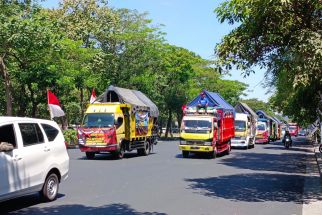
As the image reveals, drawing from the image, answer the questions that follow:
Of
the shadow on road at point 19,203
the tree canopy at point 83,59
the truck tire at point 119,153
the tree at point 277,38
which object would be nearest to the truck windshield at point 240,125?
the tree canopy at point 83,59

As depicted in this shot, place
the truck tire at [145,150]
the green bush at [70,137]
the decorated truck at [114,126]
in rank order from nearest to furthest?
the decorated truck at [114,126] < the truck tire at [145,150] < the green bush at [70,137]

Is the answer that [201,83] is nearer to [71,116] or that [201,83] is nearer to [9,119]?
[71,116]

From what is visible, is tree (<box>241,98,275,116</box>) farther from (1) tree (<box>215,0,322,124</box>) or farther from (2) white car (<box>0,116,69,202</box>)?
(2) white car (<box>0,116,69,202</box>)

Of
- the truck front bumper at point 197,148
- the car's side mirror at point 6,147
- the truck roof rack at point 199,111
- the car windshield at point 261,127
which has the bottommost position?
the truck front bumper at point 197,148

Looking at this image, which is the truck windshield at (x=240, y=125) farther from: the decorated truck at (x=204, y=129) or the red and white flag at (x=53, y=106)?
the red and white flag at (x=53, y=106)

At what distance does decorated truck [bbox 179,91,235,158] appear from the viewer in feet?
84.9

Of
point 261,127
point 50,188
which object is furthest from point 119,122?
point 261,127

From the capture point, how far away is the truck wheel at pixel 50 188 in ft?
34.6

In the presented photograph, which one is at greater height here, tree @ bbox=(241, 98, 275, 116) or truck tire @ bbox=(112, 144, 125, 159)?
tree @ bbox=(241, 98, 275, 116)

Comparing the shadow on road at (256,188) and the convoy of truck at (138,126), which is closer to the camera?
the shadow on road at (256,188)

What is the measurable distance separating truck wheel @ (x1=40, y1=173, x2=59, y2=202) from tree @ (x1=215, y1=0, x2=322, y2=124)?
4863 mm

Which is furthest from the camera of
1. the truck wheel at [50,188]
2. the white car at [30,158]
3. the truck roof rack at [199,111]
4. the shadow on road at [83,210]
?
the truck roof rack at [199,111]

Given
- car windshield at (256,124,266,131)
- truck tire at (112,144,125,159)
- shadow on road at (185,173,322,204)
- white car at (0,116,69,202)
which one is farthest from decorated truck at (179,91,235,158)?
car windshield at (256,124,266,131)

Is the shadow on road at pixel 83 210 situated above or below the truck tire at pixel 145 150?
below
